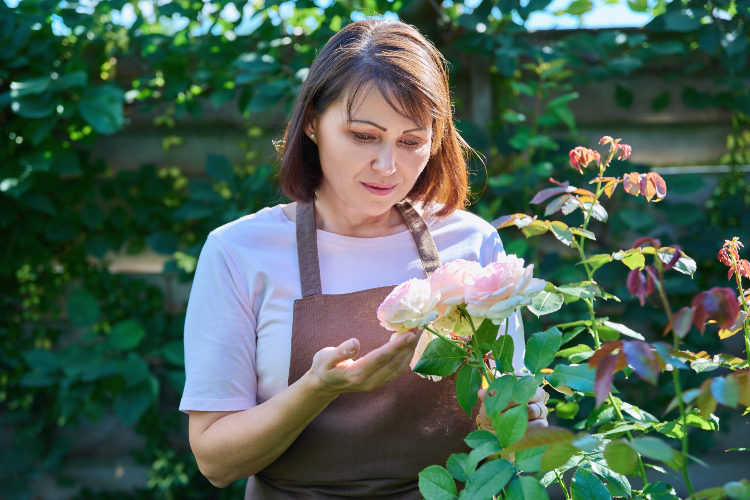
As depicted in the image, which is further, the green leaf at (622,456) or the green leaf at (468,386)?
the green leaf at (468,386)

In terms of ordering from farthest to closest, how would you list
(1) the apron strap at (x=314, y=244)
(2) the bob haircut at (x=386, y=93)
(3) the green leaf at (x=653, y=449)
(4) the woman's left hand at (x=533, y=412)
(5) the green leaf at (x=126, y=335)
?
(5) the green leaf at (x=126, y=335)
(1) the apron strap at (x=314, y=244)
(2) the bob haircut at (x=386, y=93)
(4) the woman's left hand at (x=533, y=412)
(3) the green leaf at (x=653, y=449)

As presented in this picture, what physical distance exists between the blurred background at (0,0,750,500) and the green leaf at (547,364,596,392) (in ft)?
3.78

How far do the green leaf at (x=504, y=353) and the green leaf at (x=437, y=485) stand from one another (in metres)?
0.16

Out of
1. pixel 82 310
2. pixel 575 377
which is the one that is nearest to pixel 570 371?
pixel 575 377

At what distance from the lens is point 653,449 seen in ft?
1.83

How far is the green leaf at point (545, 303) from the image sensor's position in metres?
0.91

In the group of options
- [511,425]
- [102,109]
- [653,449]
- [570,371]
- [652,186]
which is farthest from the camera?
[102,109]

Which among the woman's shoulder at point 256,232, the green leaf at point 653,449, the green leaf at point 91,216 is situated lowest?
the green leaf at point 91,216

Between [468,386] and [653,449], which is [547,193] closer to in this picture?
[468,386]

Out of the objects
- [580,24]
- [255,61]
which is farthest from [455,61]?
[255,61]

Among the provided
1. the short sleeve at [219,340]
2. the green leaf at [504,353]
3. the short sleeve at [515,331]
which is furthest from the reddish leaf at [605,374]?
the short sleeve at [219,340]

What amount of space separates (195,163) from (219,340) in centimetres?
149

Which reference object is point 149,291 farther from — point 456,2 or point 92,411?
point 456,2

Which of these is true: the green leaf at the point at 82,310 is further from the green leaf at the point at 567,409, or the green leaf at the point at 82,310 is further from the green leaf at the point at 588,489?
the green leaf at the point at 588,489
